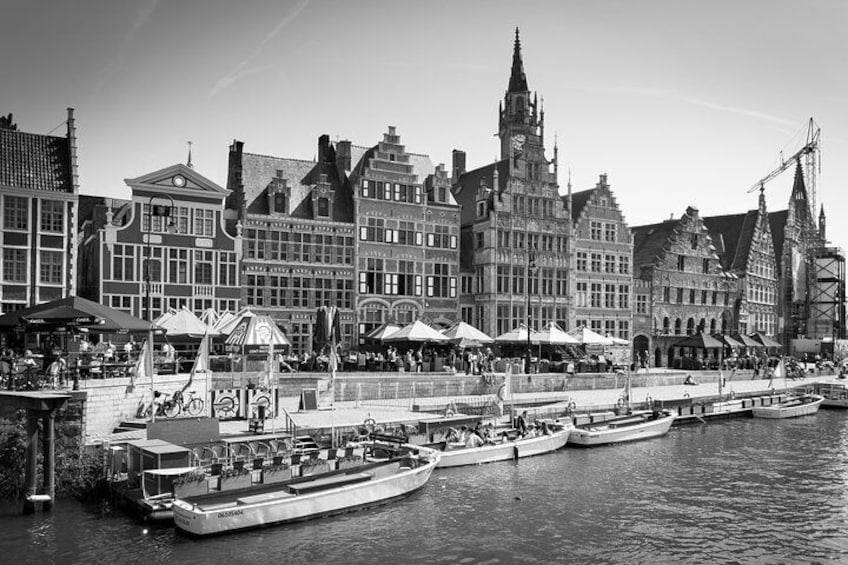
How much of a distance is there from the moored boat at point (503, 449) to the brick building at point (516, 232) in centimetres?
2293

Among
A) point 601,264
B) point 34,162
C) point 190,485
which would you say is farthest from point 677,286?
point 190,485

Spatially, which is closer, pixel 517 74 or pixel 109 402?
pixel 109 402

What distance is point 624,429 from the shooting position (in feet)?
124

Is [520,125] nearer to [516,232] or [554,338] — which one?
[516,232]

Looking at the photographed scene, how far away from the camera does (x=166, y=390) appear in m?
31.1

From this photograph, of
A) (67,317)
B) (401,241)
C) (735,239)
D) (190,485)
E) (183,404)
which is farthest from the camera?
(735,239)

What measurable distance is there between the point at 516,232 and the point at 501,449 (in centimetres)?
2894

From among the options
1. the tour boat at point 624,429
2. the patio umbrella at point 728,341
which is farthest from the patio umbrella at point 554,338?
the patio umbrella at point 728,341

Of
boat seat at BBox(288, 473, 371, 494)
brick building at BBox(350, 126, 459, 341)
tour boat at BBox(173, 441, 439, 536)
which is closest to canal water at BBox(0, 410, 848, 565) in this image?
tour boat at BBox(173, 441, 439, 536)

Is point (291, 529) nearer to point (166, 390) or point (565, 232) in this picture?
point (166, 390)

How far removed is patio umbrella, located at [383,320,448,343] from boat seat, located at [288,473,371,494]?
1803 centimetres

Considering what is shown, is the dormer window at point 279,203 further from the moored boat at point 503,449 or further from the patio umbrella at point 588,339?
the moored boat at point 503,449

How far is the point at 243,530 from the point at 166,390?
35.4 ft

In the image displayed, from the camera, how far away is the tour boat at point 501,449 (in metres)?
30.4
